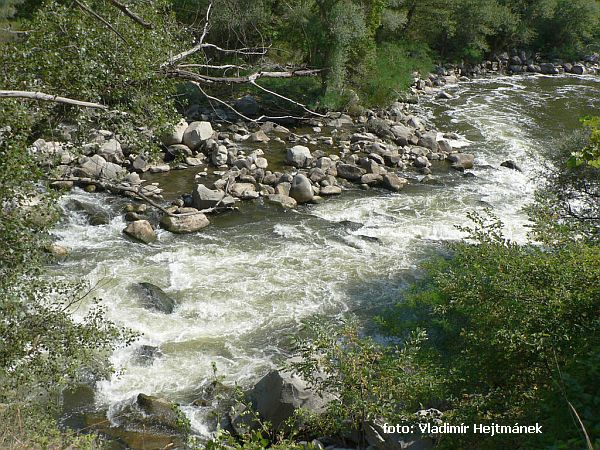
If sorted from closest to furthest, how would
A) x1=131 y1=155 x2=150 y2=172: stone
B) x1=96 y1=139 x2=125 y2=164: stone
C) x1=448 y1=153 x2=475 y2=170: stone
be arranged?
x1=96 y1=139 x2=125 y2=164: stone, x1=131 y1=155 x2=150 y2=172: stone, x1=448 y1=153 x2=475 y2=170: stone

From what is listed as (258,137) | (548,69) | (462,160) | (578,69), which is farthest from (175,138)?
(578,69)

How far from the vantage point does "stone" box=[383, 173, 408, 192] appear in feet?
56.6

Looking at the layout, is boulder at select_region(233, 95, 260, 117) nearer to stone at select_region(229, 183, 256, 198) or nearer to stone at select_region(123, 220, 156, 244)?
stone at select_region(229, 183, 256, 198)

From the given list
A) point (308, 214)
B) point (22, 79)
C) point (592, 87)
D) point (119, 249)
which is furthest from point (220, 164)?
point (592, 87)

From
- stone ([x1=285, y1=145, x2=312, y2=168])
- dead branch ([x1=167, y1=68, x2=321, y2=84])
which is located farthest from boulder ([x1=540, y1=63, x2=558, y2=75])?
dead branch ([x1=167, y1=68, x2=321, y2=84])

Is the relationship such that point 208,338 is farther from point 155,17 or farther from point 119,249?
point 155,17

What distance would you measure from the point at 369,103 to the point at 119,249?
14953mm

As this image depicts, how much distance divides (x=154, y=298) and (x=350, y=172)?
862 cm

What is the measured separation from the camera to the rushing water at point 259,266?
977cm

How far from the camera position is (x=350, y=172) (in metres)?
17.8

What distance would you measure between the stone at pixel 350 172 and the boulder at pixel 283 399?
10.6m

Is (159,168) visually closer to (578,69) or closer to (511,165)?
(511,165)

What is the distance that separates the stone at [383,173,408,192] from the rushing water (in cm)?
30

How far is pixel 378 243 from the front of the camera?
13875 millimetres
